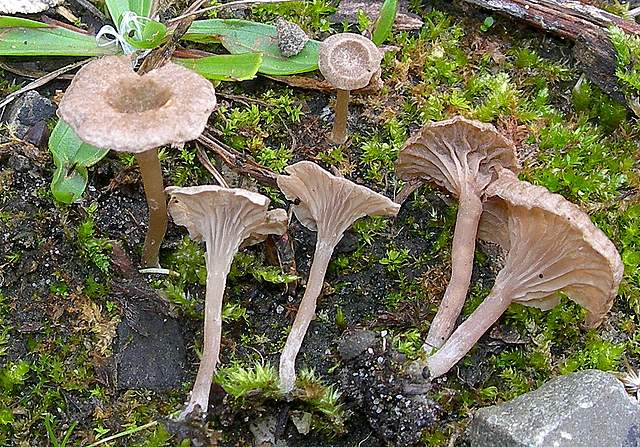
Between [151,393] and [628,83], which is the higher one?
[628,83]

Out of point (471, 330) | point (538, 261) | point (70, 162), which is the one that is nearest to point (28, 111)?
point (70, 162)

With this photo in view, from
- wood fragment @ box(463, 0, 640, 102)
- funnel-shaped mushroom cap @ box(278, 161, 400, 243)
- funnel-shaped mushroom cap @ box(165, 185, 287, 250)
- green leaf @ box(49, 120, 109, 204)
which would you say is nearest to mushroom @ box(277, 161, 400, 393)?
funnel-shaped mushroom cap @ box(278, 161, 400, 243)

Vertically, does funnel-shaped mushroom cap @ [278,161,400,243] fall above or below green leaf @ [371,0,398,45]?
below

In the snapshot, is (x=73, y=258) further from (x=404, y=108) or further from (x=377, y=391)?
(x=404, y=108)

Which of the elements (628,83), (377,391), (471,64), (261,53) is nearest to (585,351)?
(377,391)

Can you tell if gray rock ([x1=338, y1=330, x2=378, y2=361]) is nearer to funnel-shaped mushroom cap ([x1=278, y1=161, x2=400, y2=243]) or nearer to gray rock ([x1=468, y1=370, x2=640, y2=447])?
funnel-shaped mushroom cap ([x1=278, y1=161, x2=400, y2=243])
